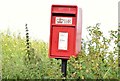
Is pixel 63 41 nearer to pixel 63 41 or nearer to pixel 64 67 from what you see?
pixel 63 41

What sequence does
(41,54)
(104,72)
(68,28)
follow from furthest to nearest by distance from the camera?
1. (41,54)
2. (104,72)
3. (68,28)

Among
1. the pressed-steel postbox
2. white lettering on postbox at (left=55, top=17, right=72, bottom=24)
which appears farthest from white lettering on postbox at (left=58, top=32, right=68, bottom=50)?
white lettering on postbox at (left=55, top=17, right=72, bottom=24)

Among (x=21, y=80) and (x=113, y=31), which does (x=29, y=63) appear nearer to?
(x=21, y=80)

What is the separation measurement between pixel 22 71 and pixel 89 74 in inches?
40.0

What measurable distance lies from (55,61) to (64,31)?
1.03 meters

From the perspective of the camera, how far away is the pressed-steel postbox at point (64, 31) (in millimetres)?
7473

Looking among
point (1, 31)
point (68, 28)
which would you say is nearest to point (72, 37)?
point (68, 28)

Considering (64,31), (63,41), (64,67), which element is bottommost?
(64,67)

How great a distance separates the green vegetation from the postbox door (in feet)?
0.53

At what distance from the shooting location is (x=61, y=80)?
24.9 ft

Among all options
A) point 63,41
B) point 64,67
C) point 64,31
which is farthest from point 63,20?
point 64,67

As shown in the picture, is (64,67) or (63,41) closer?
(63,41)

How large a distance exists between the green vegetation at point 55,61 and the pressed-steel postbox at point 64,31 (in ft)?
0.58

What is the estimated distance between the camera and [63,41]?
7543 millimetres
